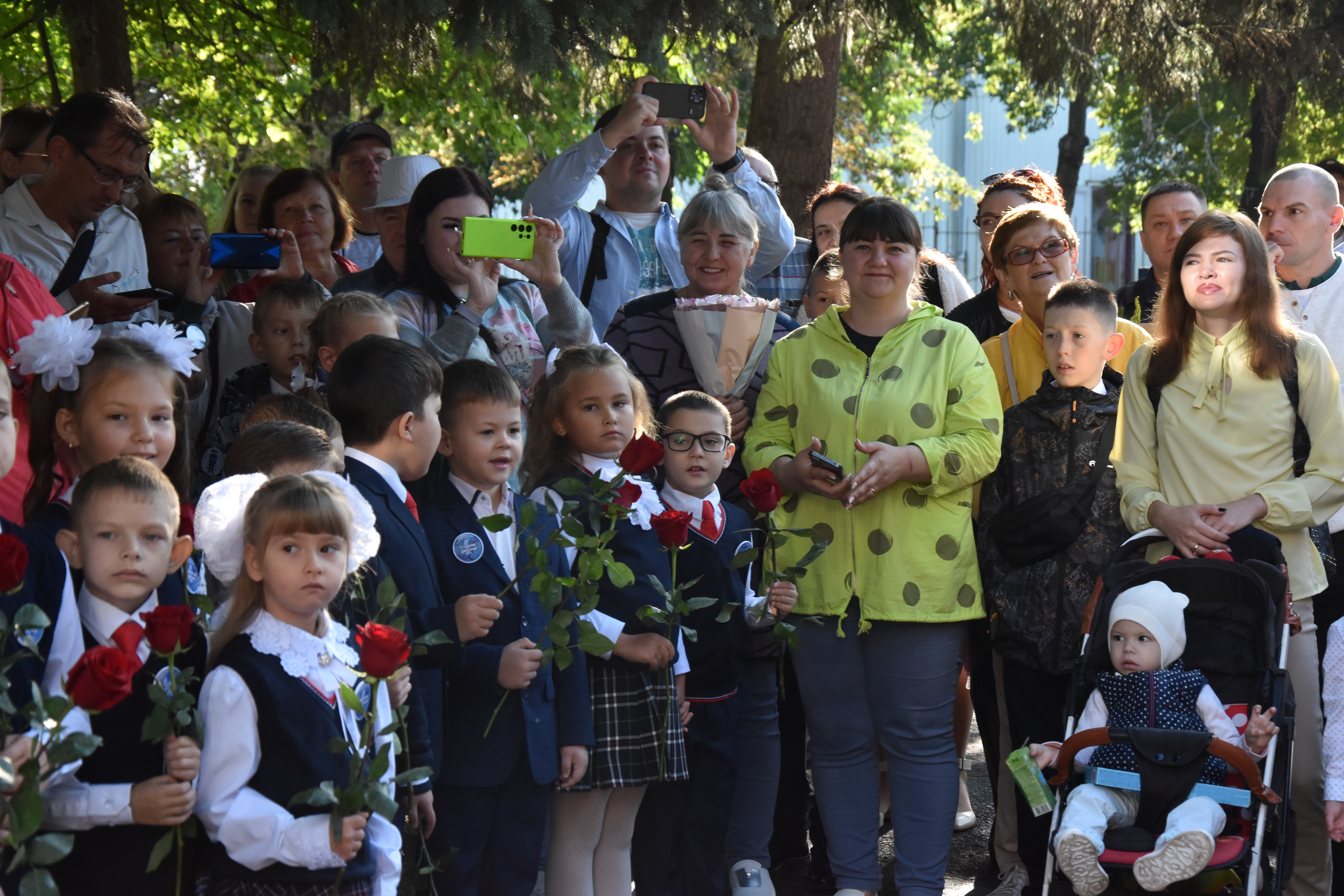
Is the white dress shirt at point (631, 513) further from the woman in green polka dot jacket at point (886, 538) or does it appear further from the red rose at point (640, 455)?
the woman in green polka dot jacket at point (886, 538)

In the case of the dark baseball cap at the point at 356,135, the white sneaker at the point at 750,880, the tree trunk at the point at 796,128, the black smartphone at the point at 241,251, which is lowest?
the white sneaker at the point at 750,880

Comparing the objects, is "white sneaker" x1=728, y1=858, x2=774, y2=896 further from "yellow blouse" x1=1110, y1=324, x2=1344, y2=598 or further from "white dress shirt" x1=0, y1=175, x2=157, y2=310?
"white dress shirt" x1=0, y1=175, x2=157, y2=310

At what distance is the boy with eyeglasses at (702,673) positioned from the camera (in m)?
4.53

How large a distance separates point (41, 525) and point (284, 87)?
964 centimetres

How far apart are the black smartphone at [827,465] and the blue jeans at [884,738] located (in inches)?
20.2

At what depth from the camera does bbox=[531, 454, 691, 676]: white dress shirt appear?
163 inches

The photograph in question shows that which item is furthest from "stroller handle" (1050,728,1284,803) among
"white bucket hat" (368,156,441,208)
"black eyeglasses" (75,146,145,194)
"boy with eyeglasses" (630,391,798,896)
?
"black eyeglasses" (75,146,145,194)

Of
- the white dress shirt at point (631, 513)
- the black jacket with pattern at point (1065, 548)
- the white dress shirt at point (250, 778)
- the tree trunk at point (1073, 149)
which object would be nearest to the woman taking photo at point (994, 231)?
the black jacket with pattern at point (1065, 548)

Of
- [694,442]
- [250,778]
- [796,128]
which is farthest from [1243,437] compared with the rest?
[796,128]

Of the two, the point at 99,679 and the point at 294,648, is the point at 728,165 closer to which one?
the point at 294,648

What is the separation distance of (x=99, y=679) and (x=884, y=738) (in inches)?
119

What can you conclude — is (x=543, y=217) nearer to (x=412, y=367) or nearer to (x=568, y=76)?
(x=568, y=76)

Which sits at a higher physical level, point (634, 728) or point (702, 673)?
point (702, 673)

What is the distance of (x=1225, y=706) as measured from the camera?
4270 mm
